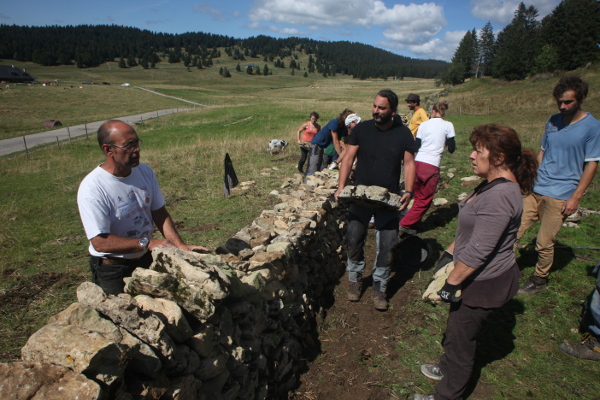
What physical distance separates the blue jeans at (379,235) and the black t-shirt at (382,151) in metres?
0.35

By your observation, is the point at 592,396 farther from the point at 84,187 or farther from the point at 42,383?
the point at 84,187

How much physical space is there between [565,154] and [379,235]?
239 centimetres

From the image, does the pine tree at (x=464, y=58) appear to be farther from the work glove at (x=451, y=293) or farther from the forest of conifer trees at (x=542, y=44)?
the work glove at (x=451, y=293)

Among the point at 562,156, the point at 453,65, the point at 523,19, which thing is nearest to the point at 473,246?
the point at 562,156

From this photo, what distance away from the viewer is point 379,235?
444cm

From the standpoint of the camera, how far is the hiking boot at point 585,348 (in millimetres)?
3525

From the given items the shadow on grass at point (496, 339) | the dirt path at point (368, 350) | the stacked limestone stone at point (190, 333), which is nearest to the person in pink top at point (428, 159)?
the dirt path at point (368, 350)

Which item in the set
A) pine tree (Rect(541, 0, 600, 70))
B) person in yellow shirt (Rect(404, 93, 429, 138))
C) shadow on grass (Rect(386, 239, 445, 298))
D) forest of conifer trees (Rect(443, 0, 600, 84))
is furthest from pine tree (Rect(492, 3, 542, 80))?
shadow on grass (Rect(386, 239, 445, 298))

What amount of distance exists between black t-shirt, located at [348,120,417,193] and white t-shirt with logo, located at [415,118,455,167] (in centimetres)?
215

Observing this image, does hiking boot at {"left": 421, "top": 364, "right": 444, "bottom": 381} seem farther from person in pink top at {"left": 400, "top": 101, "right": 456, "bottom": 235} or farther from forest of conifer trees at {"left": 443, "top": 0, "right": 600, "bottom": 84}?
forest of conifer trees at {"left": 443, "top": 0, "right": 600, "bottom": 84}

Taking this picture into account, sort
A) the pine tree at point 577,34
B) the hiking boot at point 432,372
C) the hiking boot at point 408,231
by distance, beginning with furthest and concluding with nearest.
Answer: the pine tree at point 577,34 < the hiking boot at point 408,231 < the hiking boot at point 432,372

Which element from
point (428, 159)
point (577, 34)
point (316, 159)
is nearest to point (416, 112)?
point (428, 159)

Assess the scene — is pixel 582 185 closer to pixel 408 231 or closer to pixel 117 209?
pixel 408 231

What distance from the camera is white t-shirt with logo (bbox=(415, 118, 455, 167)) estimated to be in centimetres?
625
